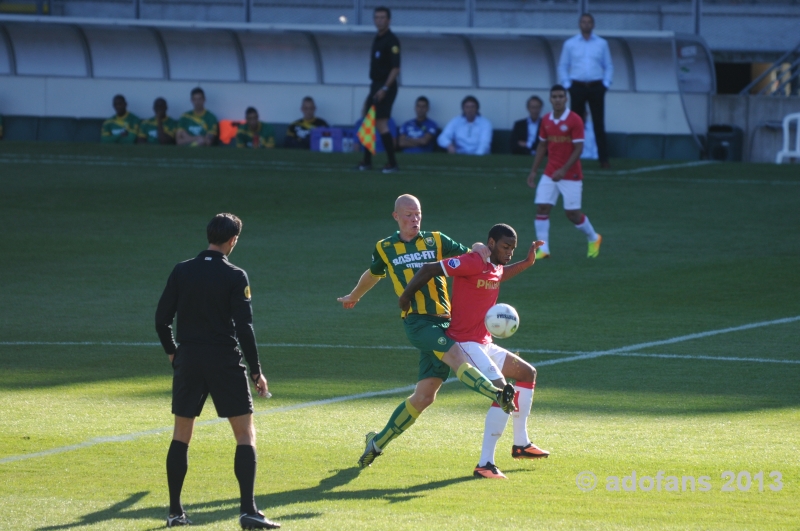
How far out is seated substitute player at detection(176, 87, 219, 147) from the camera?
24375 mm

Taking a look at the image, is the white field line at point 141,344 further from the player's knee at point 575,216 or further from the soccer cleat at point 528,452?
the player's knee at point 575,216

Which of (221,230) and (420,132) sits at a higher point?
(420,132)

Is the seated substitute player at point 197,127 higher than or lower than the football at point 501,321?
higher

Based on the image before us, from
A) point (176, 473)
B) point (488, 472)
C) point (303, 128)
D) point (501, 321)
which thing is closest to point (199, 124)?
point (303, 128)

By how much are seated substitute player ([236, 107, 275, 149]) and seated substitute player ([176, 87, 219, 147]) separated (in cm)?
60

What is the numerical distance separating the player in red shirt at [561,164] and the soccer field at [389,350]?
2.07 ft

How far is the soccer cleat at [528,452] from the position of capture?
6.92 m

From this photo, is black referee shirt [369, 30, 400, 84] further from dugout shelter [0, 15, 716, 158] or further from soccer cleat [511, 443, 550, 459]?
soccer cleat [511, 443, 550, 459]

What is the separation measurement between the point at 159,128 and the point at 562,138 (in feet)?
41.5

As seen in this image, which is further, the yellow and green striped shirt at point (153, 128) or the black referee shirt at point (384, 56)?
the yellow and green striped shirt at point (153, 128)

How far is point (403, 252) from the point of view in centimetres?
727

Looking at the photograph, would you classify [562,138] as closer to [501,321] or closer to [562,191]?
[562,191]

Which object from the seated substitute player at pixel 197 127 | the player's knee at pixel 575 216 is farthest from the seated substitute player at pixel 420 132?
the player's knee at pixel 575 216

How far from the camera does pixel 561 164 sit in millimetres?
14273
